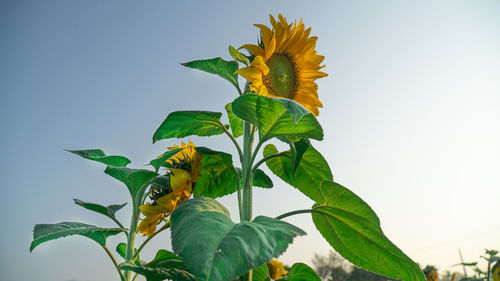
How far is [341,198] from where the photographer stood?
0.70 metres

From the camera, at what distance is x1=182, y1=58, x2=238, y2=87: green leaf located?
72 cm

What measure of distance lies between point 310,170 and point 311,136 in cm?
22

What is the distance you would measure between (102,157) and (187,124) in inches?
8.0

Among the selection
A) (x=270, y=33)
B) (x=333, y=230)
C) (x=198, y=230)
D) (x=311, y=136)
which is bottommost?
(x=198, y=230)

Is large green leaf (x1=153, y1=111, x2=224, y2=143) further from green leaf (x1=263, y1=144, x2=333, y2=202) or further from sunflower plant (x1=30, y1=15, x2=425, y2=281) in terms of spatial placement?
green leaf (x1=263, y1=144, x2=333, y2=202)

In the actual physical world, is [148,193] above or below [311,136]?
below

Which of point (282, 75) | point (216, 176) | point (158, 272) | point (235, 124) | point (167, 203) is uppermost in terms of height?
point (282, 75)

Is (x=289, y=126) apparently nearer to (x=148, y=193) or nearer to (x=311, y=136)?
(x=311, y=136)

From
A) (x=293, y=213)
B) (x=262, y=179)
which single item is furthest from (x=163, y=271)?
(x=262, y=179)

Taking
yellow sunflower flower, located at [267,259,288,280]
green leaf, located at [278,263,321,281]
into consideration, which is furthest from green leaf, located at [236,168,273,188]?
yellow sunflower flower, located at [267,259,288,280]

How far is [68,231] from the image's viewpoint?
0.69m

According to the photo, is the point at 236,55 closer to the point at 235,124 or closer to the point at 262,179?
the point at 235,124

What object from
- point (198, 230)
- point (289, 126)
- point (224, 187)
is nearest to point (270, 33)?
point (289, 126)

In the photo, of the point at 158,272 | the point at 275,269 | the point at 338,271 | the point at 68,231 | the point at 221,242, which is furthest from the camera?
the point at 338,271
